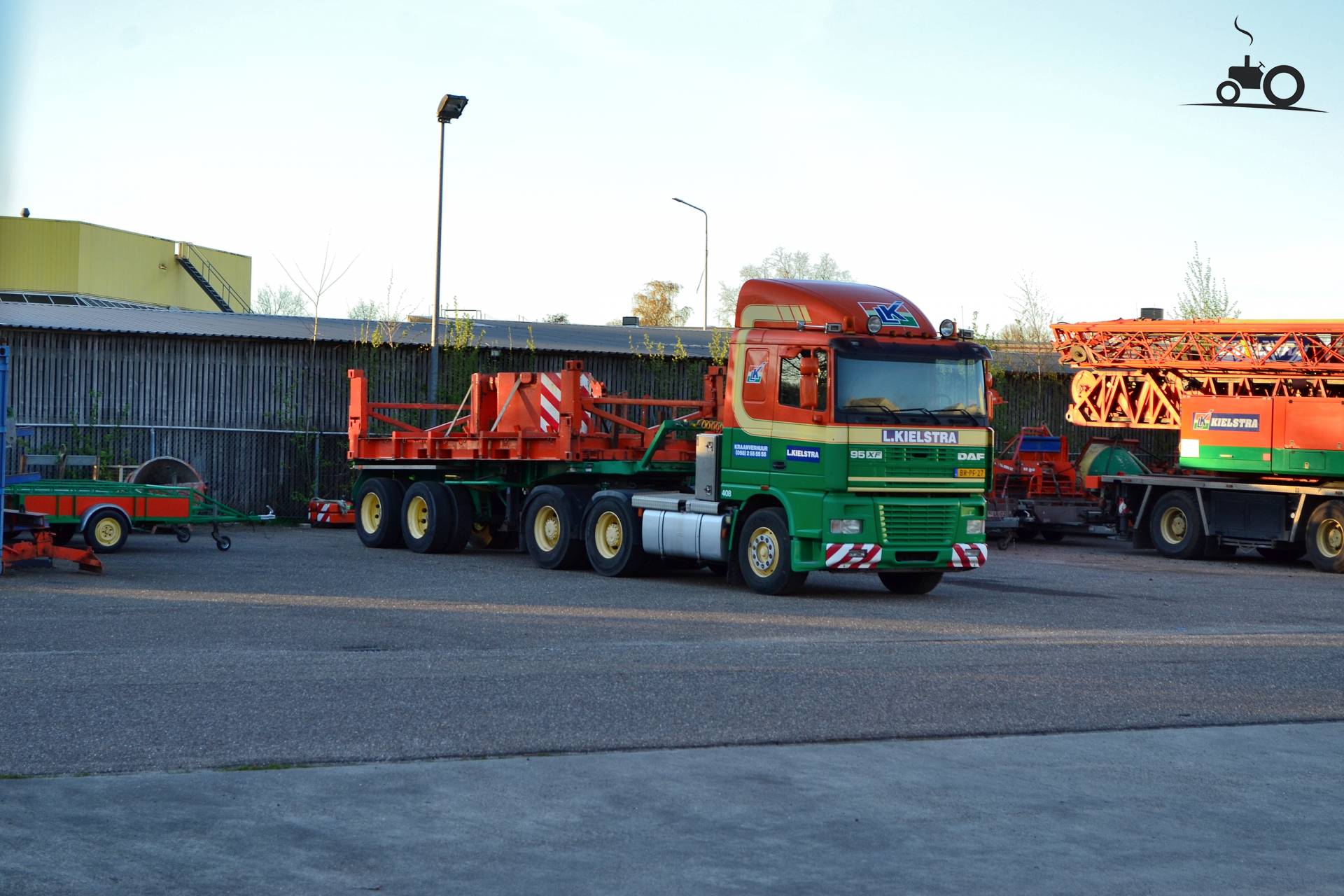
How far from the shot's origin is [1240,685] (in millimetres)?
10844

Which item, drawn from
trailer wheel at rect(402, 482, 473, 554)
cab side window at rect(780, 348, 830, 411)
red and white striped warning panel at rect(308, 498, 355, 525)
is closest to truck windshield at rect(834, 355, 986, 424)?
cab side window at rect(780, 348, 830, 411)

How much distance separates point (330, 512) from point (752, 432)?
37.8 feet

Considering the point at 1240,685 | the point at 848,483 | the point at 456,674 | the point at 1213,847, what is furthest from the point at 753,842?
the point at 848,483

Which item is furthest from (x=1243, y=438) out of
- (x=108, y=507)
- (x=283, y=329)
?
(x=283, y=329)

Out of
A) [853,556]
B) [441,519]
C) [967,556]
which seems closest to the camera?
[853,556]

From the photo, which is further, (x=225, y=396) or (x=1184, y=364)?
(x=225, y=396)

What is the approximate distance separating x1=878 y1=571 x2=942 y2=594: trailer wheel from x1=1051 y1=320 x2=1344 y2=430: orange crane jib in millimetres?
8782

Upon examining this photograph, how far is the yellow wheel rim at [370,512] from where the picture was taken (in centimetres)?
2338

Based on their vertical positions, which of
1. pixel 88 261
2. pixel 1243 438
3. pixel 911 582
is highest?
pixel 88 261

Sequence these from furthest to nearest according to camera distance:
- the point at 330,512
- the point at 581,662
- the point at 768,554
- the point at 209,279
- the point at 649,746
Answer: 1. the point at 209,279
2. the point at 330,512
3. the point at 768,554
4. the point at 581,662
5. the point at 649,746

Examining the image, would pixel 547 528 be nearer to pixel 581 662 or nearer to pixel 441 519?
pixel 441 519

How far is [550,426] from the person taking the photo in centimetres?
2000

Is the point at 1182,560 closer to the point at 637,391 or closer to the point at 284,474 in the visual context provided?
the point at 637,391

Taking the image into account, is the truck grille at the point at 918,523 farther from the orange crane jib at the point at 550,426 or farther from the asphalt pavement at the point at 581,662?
the orange crane jib at the point at 550,426
